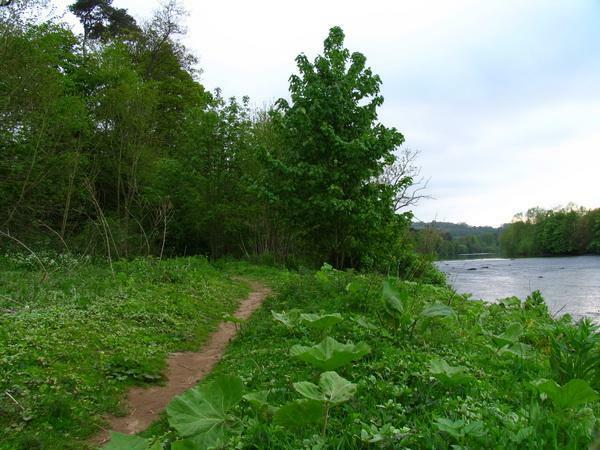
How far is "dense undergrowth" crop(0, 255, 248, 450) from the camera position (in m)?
3.41

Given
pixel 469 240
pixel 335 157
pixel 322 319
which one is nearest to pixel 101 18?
pixel 335 157

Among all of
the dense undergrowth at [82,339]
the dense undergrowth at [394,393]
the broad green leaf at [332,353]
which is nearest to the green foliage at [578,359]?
the dense undergrowth at [394,393]

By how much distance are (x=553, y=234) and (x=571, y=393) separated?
209 ft

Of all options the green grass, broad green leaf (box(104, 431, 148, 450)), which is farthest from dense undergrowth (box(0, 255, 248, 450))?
broad green leaf (box(104, 431, 148, 450))

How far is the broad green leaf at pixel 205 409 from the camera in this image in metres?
2.19

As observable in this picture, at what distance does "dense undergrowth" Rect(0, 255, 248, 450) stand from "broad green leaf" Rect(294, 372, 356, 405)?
2020mm

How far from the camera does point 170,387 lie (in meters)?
4.48

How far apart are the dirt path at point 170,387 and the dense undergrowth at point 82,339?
0.12m

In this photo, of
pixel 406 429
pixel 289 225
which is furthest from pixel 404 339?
pixel 289 225

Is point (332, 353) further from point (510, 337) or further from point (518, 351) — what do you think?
point (510, 337)

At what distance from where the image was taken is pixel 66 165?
47.4 ft

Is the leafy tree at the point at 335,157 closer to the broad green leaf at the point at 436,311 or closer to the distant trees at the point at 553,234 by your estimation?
the broad green leaf at the point at 436,311

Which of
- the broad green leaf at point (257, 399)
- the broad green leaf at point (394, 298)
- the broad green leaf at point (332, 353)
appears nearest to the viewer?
the broad green leaf at point (257, 399)

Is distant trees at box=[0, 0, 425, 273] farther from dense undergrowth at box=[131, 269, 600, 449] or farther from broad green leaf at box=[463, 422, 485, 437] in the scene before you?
broad green leaf at box=[463, 422, 485, 437]
